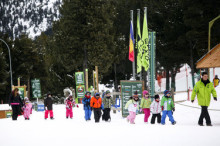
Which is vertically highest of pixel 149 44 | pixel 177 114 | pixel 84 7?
pixel 84 7

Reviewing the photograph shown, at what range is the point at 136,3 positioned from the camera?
152 ft

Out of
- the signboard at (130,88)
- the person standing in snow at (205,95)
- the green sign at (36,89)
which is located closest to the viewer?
the person standing in snow at (205,95)

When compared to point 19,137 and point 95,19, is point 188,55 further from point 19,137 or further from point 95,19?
point 19,137

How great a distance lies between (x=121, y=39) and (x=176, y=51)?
33.6ft

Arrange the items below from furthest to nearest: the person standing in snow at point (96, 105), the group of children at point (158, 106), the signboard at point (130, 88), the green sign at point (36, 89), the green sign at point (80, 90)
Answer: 1. the green sign at point (36, 89)
2. the green sign at point (80, 90)
3. the signboard at point (130, 88)
4. the person standing in snow at point (96, 105)
5. the group of children at point (158, 106)

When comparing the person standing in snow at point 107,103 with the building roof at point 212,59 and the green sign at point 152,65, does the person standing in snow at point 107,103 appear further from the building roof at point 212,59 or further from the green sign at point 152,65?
the building roof at point 212,59

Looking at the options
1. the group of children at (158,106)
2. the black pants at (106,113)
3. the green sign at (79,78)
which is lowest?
the black pants at (106,113)

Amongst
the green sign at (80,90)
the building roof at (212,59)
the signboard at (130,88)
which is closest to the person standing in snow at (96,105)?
the signboard at (130,88)

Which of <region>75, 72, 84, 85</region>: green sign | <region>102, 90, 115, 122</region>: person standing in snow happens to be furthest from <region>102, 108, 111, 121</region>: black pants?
<region>75, 72, 84, 85</region>: green sign

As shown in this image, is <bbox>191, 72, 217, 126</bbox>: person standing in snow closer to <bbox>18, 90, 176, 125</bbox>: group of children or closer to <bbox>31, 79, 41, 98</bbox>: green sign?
<bbox>18, 90, 176, 125</bbox>: group of children

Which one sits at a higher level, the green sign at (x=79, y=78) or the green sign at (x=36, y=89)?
the green sign at (x=79, y=78)

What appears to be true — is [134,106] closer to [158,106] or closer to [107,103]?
[158,106]

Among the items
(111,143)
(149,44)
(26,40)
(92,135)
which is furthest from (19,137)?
(26,40)

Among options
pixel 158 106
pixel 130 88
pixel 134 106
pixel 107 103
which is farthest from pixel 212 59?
pixel 134 106
